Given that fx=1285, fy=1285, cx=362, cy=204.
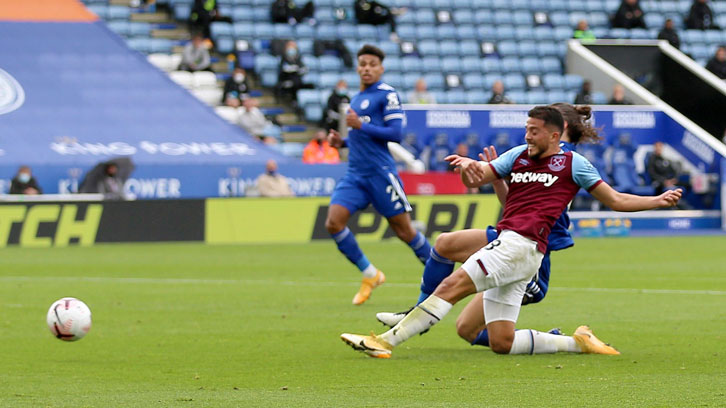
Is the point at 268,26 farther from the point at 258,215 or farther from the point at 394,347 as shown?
the point at 394,347

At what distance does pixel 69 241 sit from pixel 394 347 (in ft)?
46.5

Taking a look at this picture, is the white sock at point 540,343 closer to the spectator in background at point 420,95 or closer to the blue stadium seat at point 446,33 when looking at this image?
the spectator in background at point 420,95

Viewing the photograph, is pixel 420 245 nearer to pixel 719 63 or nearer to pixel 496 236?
pixel 496 236

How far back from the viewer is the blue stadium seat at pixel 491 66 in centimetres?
3122

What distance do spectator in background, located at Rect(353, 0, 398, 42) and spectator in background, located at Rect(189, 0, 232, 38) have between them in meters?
3.20

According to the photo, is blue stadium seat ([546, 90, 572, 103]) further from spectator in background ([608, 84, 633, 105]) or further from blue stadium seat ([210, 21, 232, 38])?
blue stadium seat ([210, 21, 232, 38])

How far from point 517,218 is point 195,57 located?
21.4 m

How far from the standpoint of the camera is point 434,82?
30094 millimetres

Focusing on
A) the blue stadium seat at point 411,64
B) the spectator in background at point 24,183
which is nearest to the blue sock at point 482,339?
the spectator in background at point 24,183

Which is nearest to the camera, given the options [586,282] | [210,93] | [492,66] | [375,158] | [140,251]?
[375,158]

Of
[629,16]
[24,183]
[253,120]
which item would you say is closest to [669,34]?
[629,16]

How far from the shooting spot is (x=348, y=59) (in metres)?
29.4

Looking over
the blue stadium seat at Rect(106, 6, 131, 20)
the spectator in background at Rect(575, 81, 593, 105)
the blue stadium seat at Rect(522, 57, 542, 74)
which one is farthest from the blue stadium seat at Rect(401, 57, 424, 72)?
the blue stadium seat at Rect(106, 6, 131, 20)

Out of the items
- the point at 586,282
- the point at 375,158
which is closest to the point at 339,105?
the point at 586,282
